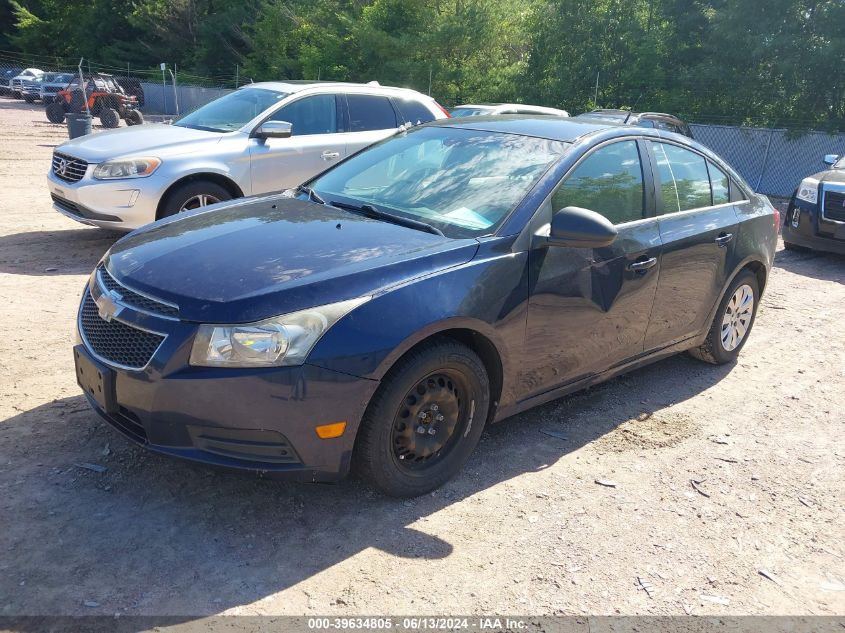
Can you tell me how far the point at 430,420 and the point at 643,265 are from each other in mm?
1660

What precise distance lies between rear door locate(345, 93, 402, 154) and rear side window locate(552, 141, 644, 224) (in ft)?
15.1

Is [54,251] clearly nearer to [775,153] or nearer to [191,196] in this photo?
[191,196]

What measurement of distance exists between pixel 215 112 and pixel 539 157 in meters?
5.43

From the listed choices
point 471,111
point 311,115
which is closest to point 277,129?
point 311,115

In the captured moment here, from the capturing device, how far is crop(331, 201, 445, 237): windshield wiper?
367 cm

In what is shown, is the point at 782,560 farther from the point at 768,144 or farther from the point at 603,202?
the point at 768,144

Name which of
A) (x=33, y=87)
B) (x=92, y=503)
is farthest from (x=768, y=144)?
(x=33, y=87)

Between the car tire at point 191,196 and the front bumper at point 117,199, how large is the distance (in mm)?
118

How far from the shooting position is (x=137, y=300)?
10.3 feet

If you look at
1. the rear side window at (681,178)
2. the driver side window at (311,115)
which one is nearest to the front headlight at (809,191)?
the rear side window at (681,178)

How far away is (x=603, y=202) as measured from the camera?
163 inches

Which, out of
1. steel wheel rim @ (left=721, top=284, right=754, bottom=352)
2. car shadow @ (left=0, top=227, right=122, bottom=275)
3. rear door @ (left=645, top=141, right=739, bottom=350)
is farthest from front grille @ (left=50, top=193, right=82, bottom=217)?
steel wheel rim @ (left=721, top=284, right=754, bottom=352)

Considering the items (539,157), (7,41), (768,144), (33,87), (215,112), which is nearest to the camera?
(539,157)

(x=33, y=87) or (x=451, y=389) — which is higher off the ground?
(x=33, y=87)
